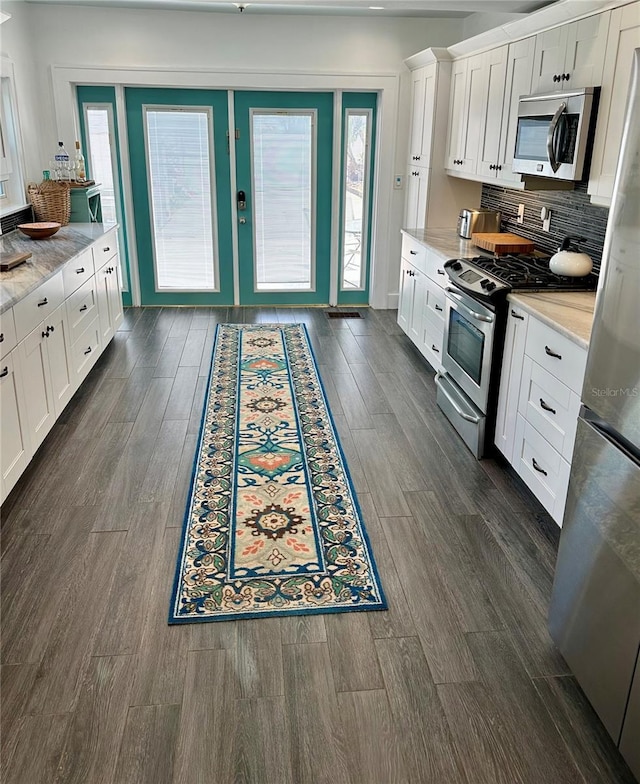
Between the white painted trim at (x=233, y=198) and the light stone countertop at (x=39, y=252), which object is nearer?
the light stone countertop at (x=39, y=252)

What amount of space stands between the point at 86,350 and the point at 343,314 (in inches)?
106

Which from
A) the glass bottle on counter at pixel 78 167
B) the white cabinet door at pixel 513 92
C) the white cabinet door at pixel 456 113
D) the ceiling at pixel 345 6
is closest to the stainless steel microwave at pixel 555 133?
the white cabinet door at pixel 513 92

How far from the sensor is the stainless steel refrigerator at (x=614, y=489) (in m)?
1.66

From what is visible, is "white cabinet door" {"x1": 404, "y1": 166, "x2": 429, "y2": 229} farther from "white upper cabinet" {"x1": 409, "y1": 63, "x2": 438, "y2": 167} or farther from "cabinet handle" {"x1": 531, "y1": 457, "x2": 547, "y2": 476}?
"cabinet handle" {"x1": 531, "y1": 457, "x2": 547, "y2": 476}

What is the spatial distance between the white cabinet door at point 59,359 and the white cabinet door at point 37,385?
2.7 inches

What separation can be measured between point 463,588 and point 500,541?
400 mm

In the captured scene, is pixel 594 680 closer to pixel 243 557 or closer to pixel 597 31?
pixel 243 557

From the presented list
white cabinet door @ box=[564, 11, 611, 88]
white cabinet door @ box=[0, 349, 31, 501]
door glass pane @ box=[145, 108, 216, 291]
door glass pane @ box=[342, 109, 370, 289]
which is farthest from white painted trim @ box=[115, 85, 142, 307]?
white cabinet door @ box=[564, 11, 611, 88]

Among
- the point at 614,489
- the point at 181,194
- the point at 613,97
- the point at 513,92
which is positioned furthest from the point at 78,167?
the point at 614,489

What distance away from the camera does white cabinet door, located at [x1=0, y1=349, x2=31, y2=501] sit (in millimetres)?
2826

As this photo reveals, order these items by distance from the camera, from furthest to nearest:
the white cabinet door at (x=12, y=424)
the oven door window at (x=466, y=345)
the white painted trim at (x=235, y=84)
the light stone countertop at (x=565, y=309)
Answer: the white painted trim at (x=235, y=84), the oven door window at (x=466, y=345), the white cabinet door at (x=12, y=424), the light stone countertop at (x=565, y=309)

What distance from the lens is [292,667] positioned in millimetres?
2141

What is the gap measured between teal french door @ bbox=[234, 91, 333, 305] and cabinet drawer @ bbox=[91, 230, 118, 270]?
4.61ft

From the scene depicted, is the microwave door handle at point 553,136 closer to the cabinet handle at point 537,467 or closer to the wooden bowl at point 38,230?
the cabinet handle at point 537,467
